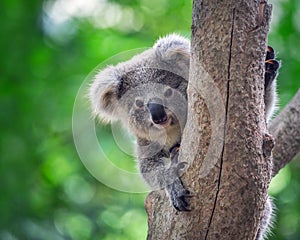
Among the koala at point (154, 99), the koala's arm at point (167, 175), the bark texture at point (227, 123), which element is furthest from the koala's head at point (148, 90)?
the bark texture at point (227, 123)

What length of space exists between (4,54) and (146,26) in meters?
1.82

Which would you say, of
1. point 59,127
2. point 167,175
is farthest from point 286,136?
point 59,127

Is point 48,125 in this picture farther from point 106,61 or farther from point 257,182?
point 257,182

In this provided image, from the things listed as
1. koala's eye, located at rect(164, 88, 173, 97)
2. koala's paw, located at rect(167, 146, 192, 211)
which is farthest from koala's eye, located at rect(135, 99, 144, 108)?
koala's paw, located at rect(167, 146, 192, 211)

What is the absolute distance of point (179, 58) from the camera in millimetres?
4184

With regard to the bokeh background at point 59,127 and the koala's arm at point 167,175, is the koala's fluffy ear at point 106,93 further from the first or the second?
the bokeh background at point 59,127

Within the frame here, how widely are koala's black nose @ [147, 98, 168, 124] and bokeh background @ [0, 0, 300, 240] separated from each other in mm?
1603

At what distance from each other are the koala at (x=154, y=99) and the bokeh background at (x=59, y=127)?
37.8 inches

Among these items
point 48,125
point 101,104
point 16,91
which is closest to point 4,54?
point 16,91

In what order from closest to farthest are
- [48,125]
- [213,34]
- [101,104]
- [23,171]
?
[213,34] < [101,104] < [23,171] < [48,125]

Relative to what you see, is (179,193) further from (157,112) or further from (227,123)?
(157,112)

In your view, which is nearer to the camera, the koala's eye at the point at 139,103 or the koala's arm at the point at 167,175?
the koala's arm at the point at 167,175

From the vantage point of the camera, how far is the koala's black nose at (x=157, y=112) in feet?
12.6

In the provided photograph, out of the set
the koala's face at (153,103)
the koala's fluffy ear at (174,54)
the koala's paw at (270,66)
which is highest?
the koala's fluffy ear at (174,54)
